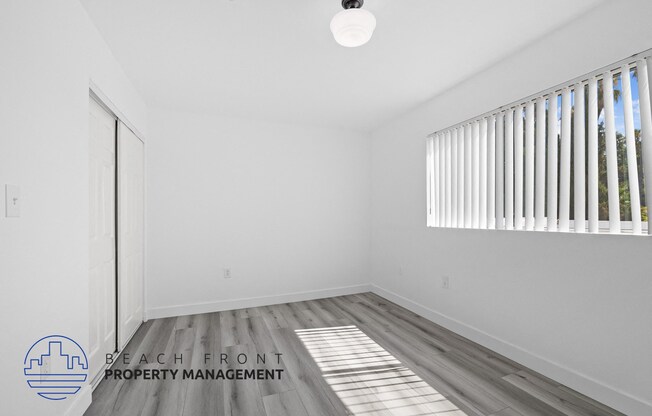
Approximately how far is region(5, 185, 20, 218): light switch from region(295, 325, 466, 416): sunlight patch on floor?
198 centimetres

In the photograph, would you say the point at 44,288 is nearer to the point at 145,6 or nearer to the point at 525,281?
the point at 145,6

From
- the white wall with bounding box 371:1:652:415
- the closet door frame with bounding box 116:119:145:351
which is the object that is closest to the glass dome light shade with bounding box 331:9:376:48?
the white wall with bounding box 371:1:652:415

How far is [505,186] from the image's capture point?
8.49ft

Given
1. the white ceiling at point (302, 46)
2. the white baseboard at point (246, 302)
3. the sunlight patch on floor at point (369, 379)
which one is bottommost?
the sunlight patch on floor at point (369, 379)

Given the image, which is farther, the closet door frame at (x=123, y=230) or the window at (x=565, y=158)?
Answer: the closet door frame at (x=123, y=230)

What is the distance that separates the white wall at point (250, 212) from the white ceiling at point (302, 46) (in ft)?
2.05

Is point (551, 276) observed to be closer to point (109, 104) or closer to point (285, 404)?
point (285, 404)

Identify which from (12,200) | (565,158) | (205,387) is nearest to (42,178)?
(12,200)

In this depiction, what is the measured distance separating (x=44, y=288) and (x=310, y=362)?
1.81m

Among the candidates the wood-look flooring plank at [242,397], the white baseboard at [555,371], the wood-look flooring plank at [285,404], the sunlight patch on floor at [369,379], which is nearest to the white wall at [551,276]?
the white baseboard at [555,371]

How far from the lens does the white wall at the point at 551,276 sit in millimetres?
1762

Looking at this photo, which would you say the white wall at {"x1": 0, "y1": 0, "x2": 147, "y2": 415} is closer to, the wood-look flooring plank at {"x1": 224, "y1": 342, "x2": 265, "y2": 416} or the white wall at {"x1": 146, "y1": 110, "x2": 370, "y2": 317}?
the wood-look flooring plank at {"x1": 224, "y1": 342, "x2": 265, "y2": 416}

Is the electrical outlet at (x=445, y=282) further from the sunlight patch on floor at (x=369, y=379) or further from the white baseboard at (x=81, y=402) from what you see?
the white baseboard at (x=81, y=402)

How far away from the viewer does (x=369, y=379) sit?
7.24 feet
